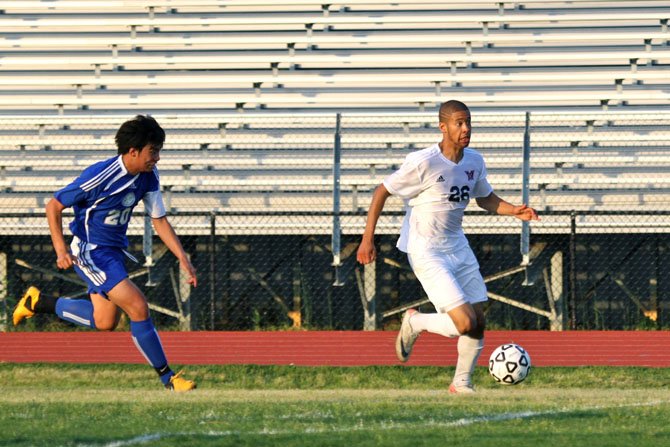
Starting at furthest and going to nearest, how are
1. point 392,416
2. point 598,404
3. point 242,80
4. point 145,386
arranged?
point 242,80 < point 145,386 < point 598,404 < point 392,416

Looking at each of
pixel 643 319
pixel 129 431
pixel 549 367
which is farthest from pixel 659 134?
pixel 129 431

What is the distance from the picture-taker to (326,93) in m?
Answer: 15.2

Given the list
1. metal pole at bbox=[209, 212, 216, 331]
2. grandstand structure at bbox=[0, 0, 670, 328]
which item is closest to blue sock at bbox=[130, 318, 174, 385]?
metal pole at bbox=[209, 212, 216, 331]

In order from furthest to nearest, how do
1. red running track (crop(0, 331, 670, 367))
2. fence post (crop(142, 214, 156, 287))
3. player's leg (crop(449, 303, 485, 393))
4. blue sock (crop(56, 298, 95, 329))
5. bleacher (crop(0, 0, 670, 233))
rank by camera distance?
bleacher (crop(0, 0, 670, 233)) < fence post (crop(142, 214, 156, 287)) < red running track (crop(0, 331, 670, 367)) < blue sock (crop(56, 298, 95, 329)) < player's leg (crop(449, 303, 485, 393))

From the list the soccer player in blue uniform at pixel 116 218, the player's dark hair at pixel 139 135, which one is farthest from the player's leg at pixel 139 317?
the player's dark hair at pixel 139 135

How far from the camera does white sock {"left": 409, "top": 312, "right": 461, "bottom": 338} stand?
7.88 metres

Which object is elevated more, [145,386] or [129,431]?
[129,431]

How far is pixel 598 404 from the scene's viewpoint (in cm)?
675

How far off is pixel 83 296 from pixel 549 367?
231 inches

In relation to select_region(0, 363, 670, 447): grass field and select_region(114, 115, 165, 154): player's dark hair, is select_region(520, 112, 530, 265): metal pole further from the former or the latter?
select_region(114, 115, 165, 154): player's dark hair

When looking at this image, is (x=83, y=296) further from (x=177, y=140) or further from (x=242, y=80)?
(x=242, y=80)

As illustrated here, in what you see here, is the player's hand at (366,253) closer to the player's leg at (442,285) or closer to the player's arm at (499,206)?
the player's leg at (442,285)

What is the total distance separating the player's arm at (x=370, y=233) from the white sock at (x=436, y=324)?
27.1 inches

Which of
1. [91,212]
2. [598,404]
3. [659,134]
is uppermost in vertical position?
[659,134]
